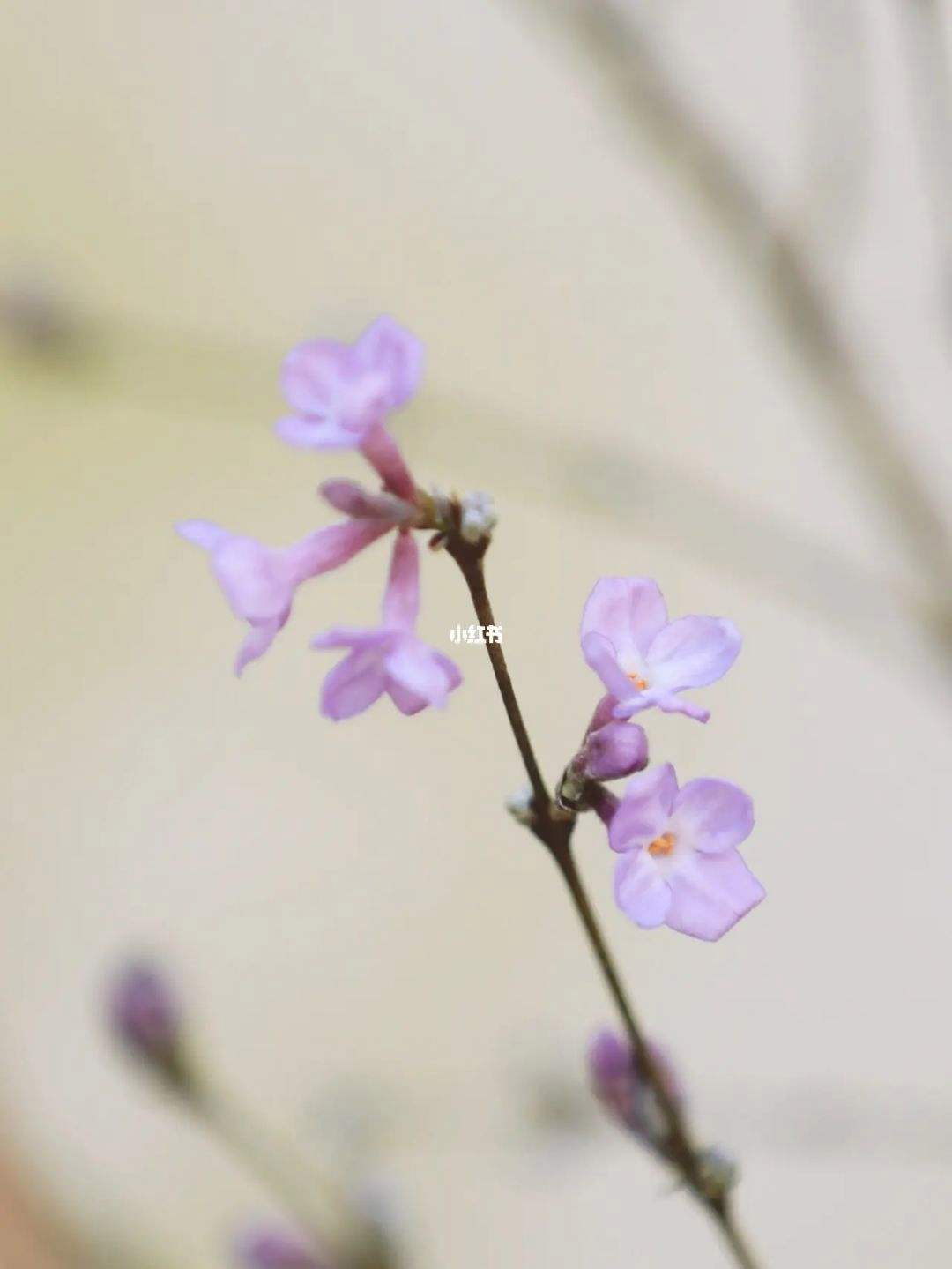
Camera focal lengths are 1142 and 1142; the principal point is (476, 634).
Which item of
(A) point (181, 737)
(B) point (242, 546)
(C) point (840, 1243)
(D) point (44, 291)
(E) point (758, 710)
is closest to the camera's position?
(B) point (242, 546)

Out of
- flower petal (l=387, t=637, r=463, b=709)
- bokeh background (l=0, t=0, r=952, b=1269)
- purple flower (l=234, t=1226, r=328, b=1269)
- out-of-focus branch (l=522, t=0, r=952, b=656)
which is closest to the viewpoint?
flower petal (l=387, t=637, r=463, b=709)

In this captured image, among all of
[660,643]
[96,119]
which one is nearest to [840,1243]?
[660,643]

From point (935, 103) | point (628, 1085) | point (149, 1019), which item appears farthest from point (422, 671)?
point (935, 103)

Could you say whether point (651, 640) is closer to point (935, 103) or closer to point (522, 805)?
point (522, 805)

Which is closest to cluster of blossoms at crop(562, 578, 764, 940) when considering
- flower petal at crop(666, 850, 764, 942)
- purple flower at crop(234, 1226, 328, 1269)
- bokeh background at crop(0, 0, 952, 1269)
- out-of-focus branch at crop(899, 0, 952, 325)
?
flower petal at crop(666, 850, 764, 942)

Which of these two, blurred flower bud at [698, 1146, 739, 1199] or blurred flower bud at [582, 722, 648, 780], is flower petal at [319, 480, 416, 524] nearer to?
blurred flower bud at [582, 722, 648, 780]

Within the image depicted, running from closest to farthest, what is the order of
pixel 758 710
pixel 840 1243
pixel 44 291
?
pixel 44 291
pixel 840 1243
pixel 758 710

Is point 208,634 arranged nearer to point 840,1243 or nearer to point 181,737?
point 181,737
